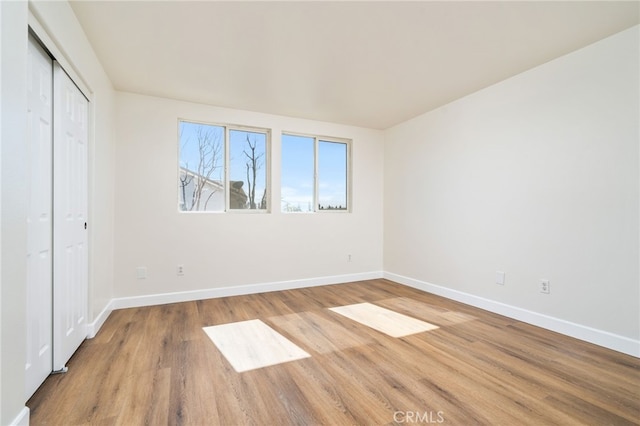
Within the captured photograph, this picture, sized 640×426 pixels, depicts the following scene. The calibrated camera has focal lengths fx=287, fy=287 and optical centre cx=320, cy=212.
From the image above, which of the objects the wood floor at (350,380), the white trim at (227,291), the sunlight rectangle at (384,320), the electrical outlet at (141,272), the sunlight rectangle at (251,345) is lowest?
the sunlight rectangle at (384,320)

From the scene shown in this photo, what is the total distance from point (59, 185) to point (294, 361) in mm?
2000

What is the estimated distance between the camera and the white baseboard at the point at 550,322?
2229 mm

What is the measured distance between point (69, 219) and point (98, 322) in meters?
1.13

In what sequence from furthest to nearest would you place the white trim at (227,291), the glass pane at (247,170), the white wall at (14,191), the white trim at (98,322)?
the glass pane at (247,170) < the white trim at (227,291) < the white trim at (98,322) < the white wall at (14,191)

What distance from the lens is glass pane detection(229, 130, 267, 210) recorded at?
3955mm

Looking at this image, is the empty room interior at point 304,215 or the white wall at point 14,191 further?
the empty room interior at point 304,215

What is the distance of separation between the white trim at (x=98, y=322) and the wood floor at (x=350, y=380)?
65 millimetres

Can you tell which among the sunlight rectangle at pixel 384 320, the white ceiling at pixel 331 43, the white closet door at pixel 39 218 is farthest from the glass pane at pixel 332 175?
the white closet door at pixel 39 218

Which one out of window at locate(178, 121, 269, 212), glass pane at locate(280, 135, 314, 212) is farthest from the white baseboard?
window at locate(178, 121, 269, 212)

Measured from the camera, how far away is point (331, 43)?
2.37 m

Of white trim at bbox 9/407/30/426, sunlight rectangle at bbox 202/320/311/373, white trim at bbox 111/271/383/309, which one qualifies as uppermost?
white trim at bbox 9/407/30/426

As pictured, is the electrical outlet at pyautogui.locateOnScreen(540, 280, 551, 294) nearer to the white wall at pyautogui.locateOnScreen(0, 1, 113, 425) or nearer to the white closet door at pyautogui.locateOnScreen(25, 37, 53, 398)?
the white wall at pyautogui.locateOnScreen(0, 1, 113, 425)

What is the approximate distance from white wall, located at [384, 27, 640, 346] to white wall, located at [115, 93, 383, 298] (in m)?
1.35

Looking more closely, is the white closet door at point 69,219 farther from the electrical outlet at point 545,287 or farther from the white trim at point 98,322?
the electrical outlet at point 545,287
